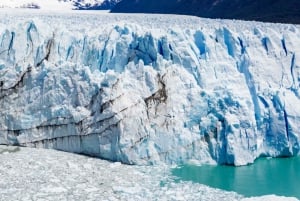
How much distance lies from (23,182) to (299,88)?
6.33m

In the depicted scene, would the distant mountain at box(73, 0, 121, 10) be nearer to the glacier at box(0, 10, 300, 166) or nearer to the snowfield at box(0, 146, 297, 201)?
the glacier at box(0, 10, 300, 166)

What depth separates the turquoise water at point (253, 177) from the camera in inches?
Answer: 367

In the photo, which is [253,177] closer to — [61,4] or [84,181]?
[84,181]

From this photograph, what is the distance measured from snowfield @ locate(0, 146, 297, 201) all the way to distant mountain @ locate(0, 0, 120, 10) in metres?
51.9

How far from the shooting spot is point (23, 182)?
899cm

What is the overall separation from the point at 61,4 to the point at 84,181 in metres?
59.4

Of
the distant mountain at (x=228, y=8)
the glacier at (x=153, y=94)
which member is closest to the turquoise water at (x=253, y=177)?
the glacier at (x=153, y=94)

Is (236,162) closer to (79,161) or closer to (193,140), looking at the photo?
(193,140)

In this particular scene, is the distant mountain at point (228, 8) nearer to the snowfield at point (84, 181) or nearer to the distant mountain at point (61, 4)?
the distant mountain at point (61, 4)

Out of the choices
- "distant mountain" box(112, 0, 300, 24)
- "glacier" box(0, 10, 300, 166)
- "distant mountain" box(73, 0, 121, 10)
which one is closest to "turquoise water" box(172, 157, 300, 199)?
"glacier" box(0, 10, 300, 166)

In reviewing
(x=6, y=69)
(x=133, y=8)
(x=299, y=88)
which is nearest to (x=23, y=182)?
(x=6, y=69)

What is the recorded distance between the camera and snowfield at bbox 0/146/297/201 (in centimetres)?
856

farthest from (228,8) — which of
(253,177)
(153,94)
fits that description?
(253,177)

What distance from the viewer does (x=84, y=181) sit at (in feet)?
30.1
